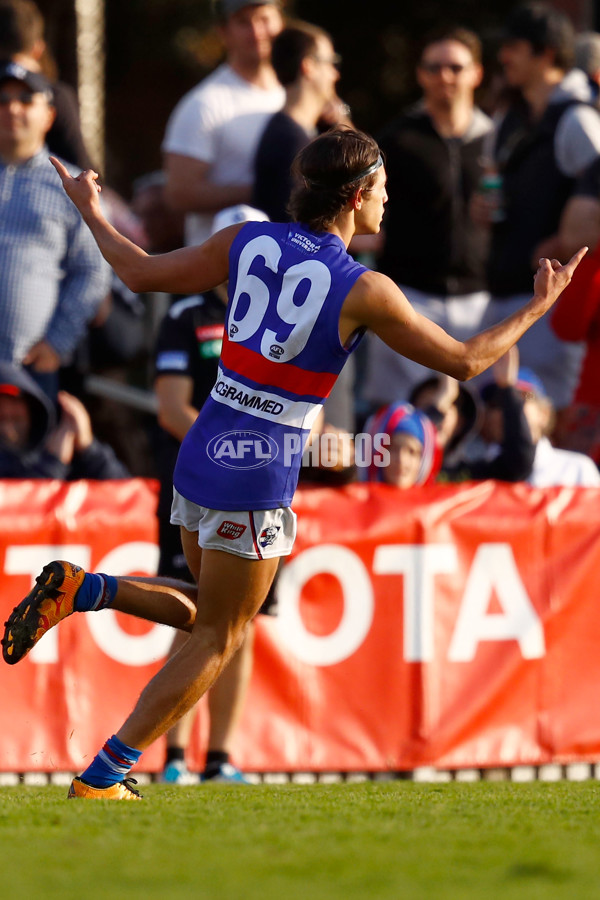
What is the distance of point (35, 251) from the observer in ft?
27.5

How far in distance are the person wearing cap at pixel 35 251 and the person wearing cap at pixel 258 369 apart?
3.06m

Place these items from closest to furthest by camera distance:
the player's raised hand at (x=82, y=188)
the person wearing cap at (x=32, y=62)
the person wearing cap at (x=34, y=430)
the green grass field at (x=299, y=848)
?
the green grass field at (x=299, y=848) → the player's raised hand at (x=82, y=188) → the person wearing cap at (x=34, y=430) → the person wearing cap at (x=32, y=62)

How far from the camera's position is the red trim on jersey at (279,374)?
16.8ft

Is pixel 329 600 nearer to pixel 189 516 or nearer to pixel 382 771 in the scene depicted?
pixel 382 771

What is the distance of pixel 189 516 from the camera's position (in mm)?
5336

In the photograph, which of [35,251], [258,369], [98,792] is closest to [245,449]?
[258,369]

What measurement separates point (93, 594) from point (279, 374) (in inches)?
39.8

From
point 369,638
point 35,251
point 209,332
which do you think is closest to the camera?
point 209,332

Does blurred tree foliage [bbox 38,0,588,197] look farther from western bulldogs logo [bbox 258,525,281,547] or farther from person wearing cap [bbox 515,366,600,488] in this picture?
western bulldogs logo [bbox 258,525,281,547]

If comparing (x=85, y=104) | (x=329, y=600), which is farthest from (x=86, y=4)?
(x=329, y=600)

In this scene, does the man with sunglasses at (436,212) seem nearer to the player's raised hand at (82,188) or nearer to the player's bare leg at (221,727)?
the player's bare leg at (221,727)

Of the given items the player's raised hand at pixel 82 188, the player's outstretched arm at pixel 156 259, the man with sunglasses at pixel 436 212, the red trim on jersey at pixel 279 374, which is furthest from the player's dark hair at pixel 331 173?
the man with sunglasses at pixel 436 212

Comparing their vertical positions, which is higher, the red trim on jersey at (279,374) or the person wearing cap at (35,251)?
the person wearing cap at (35,251)

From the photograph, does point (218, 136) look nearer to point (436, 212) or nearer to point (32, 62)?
A: point (32, 62)
